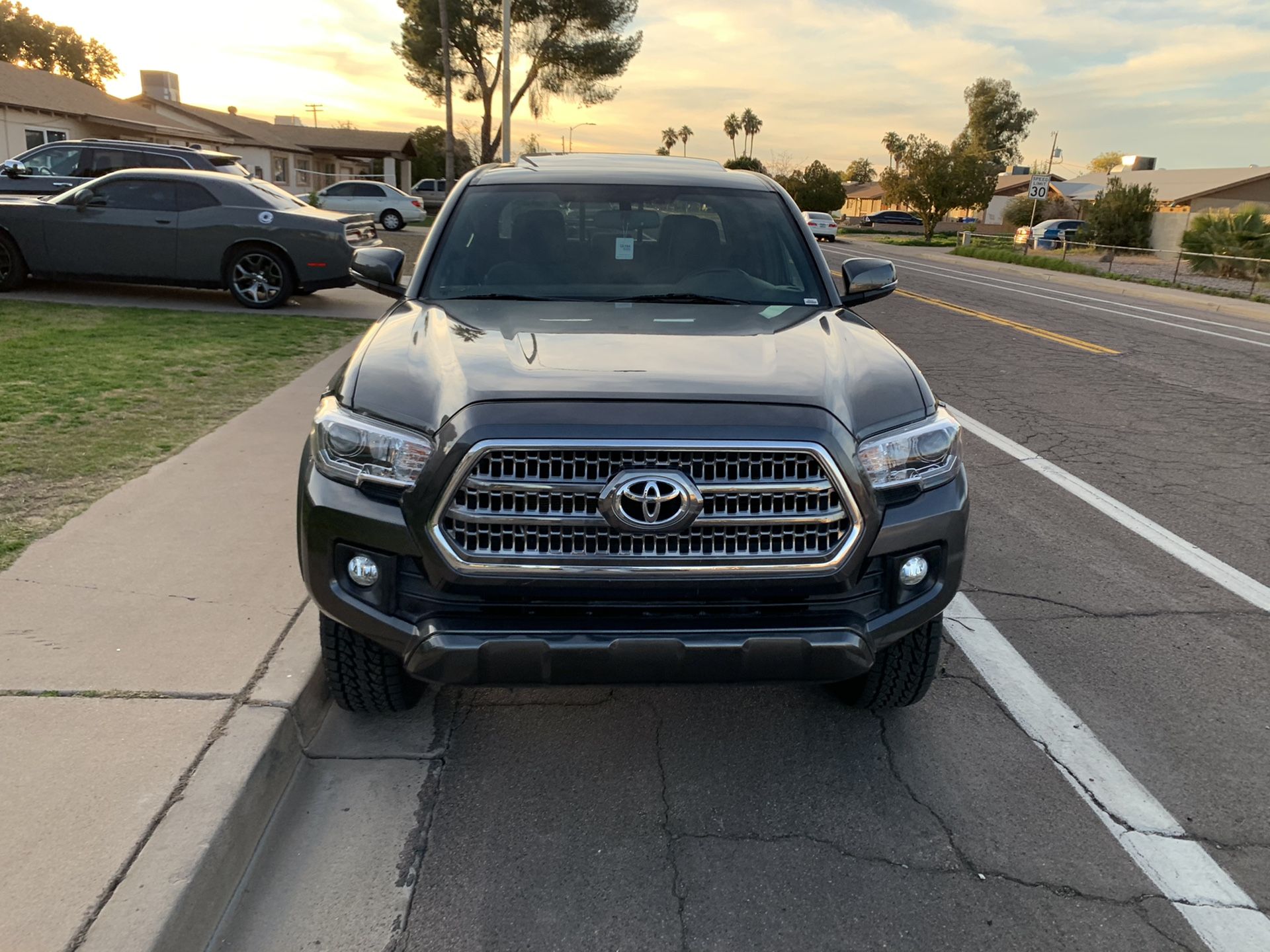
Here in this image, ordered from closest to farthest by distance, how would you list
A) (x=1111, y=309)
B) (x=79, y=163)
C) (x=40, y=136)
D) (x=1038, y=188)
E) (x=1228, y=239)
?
1. (x=79, y=163)
2. (x=1111, y=309)
3. (x=1228, y=239)
4. (x=40, y=136)
5. (x=1038, y=188)

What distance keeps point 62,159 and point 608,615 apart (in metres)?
17.5

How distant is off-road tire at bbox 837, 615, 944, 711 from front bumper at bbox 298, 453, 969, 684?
14.4 inches

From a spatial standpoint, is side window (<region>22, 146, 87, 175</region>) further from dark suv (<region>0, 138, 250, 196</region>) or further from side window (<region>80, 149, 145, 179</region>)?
side window (<region>80, 149, 145, 179</region>)

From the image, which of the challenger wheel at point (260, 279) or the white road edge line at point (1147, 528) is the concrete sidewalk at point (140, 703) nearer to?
the white road edge line at point (1147, 528)

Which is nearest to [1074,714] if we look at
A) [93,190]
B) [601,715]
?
[601,715]

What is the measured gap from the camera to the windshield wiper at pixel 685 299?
3.94 metres

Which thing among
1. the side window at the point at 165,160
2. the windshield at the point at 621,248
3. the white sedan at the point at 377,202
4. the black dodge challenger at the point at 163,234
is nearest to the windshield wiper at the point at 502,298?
the windshield at the point at 621,248

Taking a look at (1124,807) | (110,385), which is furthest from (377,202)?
(1124,807)

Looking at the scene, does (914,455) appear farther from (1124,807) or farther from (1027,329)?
(1027,329)

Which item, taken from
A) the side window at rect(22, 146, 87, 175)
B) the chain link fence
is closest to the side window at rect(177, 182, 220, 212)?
the side window at rect(22, 146, 87, 175)

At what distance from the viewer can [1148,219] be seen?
1508 inches

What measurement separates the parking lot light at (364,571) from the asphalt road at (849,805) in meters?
0.72

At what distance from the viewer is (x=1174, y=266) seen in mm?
29812

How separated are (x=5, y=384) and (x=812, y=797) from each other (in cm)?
671
